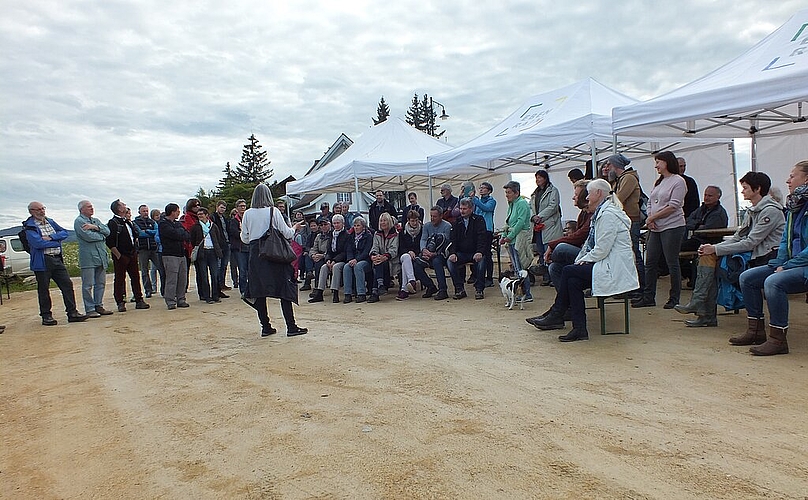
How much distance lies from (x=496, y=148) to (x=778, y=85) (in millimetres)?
4233

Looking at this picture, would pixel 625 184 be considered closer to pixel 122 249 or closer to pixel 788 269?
pixel 788 269

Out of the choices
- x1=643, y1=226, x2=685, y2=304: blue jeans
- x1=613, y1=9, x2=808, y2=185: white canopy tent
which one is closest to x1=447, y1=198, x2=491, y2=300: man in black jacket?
x1=613, y1=9, x2=808, y2=185: white canopy tent

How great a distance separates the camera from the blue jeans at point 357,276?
8422mm

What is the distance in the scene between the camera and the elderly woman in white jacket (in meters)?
4.71

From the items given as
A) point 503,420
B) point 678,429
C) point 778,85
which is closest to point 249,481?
point 503,420

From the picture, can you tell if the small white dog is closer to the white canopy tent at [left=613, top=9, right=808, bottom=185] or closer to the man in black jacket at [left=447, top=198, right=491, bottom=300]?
the man in black jacket at [left=447, top=198, right=491, bottom=300]

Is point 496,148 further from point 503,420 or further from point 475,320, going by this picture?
point 503,420

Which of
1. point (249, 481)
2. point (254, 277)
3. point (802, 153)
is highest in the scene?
point (802, 153)

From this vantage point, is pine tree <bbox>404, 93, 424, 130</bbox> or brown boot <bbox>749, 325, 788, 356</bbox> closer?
brown boot <bbox>749, 325, 788, 356</bbox>

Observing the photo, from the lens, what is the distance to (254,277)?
5.66m

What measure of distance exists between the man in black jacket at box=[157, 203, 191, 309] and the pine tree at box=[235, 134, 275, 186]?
67896 millimetres

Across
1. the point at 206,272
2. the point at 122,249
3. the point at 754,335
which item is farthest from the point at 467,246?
the point at 122,249

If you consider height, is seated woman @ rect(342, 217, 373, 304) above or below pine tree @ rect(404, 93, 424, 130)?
below

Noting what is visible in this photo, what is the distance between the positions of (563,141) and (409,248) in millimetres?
2837
